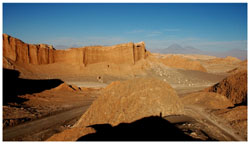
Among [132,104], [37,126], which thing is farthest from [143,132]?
[37,126]

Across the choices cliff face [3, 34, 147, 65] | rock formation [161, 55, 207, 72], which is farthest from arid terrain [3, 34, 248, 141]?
rock formation [161, 55, 207, 72]

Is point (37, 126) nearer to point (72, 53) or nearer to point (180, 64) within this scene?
point (72, 53)

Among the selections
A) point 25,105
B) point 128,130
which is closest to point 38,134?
point 128,130

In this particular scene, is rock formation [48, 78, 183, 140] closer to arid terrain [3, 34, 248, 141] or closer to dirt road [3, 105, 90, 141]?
arid terrain [3, 34, 248, 141]

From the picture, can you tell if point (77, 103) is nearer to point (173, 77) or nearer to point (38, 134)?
point (38, 134)

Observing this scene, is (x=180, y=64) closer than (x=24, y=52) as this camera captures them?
No

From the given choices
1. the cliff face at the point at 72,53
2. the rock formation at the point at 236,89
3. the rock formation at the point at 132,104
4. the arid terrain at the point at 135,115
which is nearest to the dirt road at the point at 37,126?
the arid terrain at the point at 135,115
